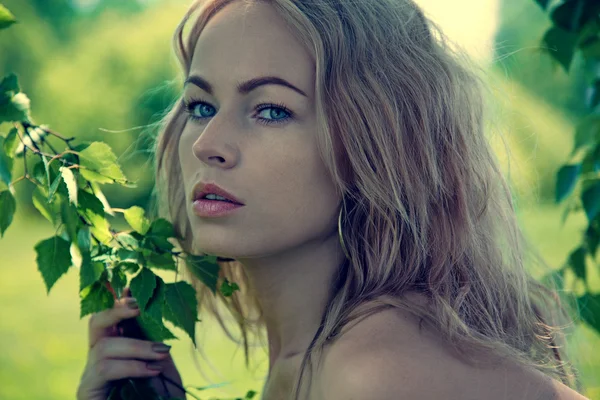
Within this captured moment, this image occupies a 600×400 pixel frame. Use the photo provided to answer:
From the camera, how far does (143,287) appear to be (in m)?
1.39

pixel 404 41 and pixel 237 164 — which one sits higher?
pixel 404 41

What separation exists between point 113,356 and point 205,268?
0.84ft

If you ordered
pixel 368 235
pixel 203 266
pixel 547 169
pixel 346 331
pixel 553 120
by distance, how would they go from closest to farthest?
pixel 346 331 < pixel 368 235 < pixel 203 266 < pixel 547 169 < pixel 553 120

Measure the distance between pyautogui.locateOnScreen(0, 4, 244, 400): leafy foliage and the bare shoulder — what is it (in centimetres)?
28

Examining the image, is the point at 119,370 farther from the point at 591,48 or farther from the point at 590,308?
the point at 591,48

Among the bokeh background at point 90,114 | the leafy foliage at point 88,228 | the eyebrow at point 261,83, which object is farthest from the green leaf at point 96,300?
the bokeh background at point 90,114

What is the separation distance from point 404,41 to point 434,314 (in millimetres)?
502

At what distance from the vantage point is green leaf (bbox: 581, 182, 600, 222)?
1762 mm

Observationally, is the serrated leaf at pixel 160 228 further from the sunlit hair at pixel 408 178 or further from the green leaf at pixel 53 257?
the sunlit hair at pixel 408 178

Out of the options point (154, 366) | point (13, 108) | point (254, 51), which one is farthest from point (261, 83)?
point (154, 366)

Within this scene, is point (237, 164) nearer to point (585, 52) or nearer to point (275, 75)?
point (275, 75)

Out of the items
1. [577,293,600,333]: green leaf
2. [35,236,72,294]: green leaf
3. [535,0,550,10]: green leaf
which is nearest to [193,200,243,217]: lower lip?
[35,236,72,294]: green leaf

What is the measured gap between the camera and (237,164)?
134cm

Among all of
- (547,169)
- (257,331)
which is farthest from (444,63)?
(547,169)
